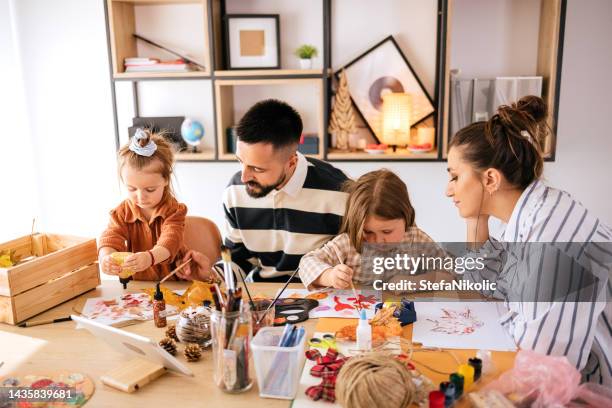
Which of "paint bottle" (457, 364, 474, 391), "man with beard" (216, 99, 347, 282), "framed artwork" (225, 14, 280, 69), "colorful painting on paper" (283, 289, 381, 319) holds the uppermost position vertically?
"framed artwork" (225, 14, 280, 69)

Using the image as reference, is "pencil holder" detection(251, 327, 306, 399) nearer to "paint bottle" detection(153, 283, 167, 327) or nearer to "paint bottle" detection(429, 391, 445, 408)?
"paint bottle" detection(429, 391, 445, 408)

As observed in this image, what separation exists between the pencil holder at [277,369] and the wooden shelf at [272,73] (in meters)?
2.15

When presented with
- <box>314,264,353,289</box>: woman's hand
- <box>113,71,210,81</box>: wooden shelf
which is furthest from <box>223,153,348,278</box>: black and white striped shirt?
<box>113,71,210,81</box>: wooden shelf

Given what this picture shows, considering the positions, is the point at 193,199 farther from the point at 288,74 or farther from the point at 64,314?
the point at 64,314

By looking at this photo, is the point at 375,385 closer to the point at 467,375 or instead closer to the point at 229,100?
the point at 467,375

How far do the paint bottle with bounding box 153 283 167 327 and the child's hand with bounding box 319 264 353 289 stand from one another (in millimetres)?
492

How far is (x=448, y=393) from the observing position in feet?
3.28

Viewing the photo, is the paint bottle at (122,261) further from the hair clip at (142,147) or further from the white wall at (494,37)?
the white wall at (494,37)

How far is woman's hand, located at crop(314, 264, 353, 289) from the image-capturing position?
155 centimetres

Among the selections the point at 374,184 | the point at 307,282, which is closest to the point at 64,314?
the point at 307,282

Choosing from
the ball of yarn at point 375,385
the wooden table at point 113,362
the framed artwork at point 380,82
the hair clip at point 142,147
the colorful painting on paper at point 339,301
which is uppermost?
the framed artwork at point 380,82

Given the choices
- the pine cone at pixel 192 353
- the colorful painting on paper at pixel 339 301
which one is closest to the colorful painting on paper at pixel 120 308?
the pine cone at pixel 192 353

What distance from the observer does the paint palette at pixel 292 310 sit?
1444 millimetres

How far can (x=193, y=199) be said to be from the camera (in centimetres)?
343
